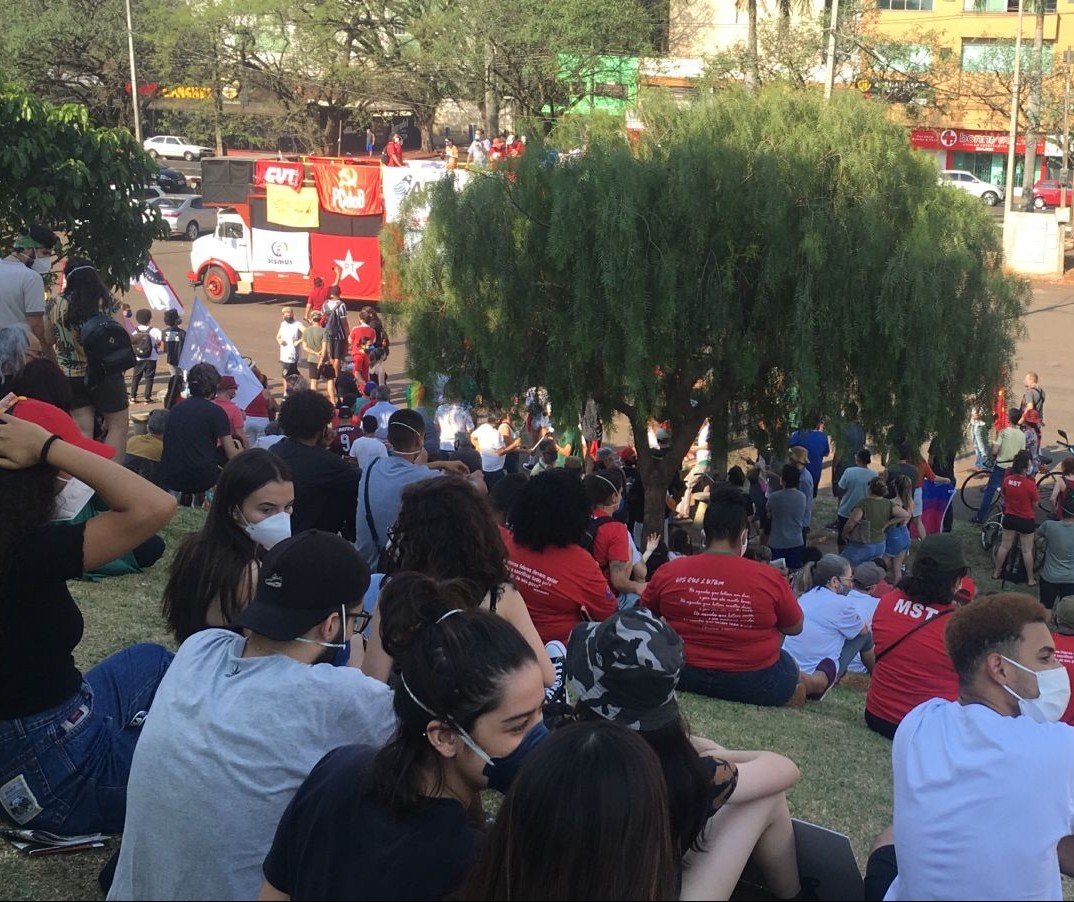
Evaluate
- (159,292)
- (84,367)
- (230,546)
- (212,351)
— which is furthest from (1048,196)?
(230,546)

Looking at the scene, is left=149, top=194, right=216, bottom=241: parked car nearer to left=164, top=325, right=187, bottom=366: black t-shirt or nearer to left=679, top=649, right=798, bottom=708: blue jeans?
left=164, top=325, right=187, bottom=366: black t-shirt

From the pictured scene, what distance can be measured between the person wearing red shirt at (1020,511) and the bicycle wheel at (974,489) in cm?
309

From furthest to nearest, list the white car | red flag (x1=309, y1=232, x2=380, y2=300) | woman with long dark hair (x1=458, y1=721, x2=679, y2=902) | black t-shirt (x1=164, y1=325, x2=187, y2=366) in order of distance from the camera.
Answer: the white car → red flag (x1=309, y1=232, x2=380, y2=300) → black t-shirt (x1=164, y1=325, x2=187, y2=366) → woman with long dark hair (x1=458, y1=721, x2=679, y2=902)

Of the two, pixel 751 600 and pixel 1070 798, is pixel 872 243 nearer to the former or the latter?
pixel 751 600

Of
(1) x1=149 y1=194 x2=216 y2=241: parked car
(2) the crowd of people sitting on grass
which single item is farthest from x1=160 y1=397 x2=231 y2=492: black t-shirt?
(1) x1=149 y1=194 x2=216 y2=241: parked car

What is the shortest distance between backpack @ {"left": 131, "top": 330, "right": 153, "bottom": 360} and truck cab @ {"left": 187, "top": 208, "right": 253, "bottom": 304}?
30.9 ft

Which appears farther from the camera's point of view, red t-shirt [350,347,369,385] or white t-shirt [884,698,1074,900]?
red t-shirt [350,347,369,385]

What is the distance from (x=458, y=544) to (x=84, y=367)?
5.33 meters

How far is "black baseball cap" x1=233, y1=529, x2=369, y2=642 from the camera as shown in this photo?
3.21 metres

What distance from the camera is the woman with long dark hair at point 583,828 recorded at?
2.40 metres

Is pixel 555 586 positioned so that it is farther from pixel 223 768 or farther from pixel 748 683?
pixel 223 768

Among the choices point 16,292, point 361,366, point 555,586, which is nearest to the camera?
point 555,586

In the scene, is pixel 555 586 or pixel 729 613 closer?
pixel 555 586

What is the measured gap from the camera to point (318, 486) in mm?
7055
